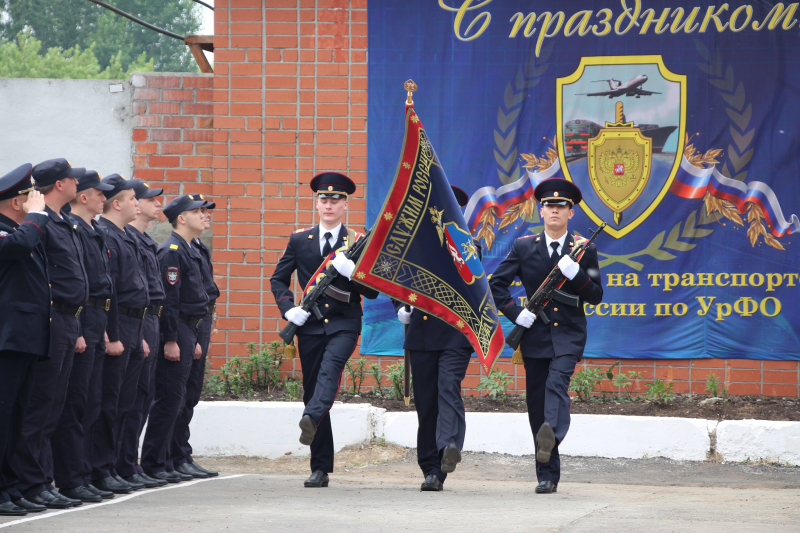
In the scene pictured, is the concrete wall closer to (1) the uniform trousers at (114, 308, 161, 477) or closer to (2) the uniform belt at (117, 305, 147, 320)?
(1) the uniform trousers at (114, 308, 161, 477)

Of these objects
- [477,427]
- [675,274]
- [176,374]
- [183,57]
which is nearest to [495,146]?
[675,274]

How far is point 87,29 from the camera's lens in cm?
4609

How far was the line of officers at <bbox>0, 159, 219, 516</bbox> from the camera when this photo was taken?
5.20 meters

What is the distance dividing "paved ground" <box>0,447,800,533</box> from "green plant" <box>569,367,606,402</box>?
78cm

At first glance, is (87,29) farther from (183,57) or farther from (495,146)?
(495,146)

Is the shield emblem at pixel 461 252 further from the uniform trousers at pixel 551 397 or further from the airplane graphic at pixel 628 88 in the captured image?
the airplane graphic at pixel 628 88

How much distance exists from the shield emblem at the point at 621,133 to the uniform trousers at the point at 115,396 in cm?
428

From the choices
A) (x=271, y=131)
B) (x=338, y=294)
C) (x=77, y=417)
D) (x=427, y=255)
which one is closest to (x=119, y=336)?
(x=77, y=417)

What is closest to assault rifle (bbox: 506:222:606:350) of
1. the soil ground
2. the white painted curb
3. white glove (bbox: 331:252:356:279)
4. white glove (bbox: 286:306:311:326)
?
white glove (bbox: 331:252:356:279)

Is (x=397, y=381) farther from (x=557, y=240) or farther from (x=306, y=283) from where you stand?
(x=557, y=240)

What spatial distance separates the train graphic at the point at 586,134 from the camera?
28.6ft

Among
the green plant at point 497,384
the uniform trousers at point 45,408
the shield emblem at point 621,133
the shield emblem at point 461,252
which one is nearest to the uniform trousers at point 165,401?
the uniform trousers at point 45,408

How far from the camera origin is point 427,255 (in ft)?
20.8

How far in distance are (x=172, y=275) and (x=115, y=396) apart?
106 cm
